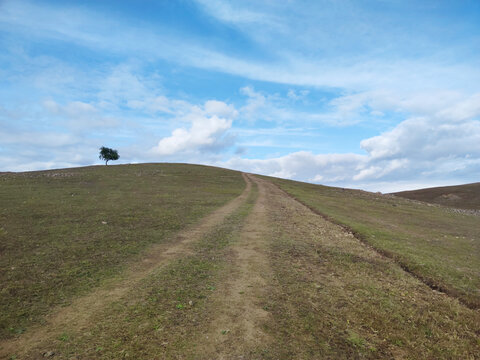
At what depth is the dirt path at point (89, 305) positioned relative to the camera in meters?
7.39

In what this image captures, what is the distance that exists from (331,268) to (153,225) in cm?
1507

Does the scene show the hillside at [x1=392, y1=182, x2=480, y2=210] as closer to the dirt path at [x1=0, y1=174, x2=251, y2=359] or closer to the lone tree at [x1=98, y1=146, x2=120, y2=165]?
the dirt path at [x1=0, y1=174, x2=251, y2=359]

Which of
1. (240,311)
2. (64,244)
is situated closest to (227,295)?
(240,311)

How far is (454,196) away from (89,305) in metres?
123

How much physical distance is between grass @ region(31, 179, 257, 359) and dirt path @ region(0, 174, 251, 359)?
17.3 inches

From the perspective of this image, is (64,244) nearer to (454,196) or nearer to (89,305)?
(89,305)

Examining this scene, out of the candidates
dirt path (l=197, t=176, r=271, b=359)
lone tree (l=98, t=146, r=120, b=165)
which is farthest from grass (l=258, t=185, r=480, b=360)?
lone tree (l=98, t=146, r=120, b=165)

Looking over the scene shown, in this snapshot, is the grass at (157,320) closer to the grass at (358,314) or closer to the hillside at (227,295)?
the hillside at (227,295)

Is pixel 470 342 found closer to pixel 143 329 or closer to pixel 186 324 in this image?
pixel 186 324

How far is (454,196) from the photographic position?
97.9 metres

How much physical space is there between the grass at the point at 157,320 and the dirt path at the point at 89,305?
44 cm

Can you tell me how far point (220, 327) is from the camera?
820 centimetres

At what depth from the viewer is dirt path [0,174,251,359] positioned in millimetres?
7391

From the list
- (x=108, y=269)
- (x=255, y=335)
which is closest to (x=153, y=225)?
(x=108, y=269)
